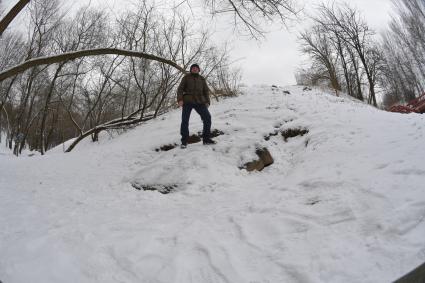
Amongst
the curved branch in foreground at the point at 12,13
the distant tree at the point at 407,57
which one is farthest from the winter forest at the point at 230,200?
the distant tree at the point at 407,57

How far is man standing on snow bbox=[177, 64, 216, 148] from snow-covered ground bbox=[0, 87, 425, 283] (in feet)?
1.56

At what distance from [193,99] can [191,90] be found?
201 mm

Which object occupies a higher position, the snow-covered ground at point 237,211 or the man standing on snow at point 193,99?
the man standing on snow at point 193,99

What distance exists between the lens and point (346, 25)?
68.6 feet

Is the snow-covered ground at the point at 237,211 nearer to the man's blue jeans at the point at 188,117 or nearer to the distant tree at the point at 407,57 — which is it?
the man's blue jeans at the point at 188,117

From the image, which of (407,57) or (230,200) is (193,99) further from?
(407,57)

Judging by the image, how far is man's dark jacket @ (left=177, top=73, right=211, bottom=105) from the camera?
249 inches

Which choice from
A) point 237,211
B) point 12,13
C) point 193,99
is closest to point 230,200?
point 237,211

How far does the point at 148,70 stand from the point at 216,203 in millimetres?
9651

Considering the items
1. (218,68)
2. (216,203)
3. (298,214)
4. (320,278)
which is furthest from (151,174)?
(218,68)

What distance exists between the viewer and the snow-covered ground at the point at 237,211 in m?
2.67

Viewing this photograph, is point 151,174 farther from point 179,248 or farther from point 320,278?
point 320,278

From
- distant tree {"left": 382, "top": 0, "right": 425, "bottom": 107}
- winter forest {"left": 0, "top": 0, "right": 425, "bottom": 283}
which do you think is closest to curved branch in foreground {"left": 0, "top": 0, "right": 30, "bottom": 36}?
winter forest {"left": 0, "top": 0, "right": 425, "bottom": 283}

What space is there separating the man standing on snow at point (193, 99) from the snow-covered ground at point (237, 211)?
476 millimetres
